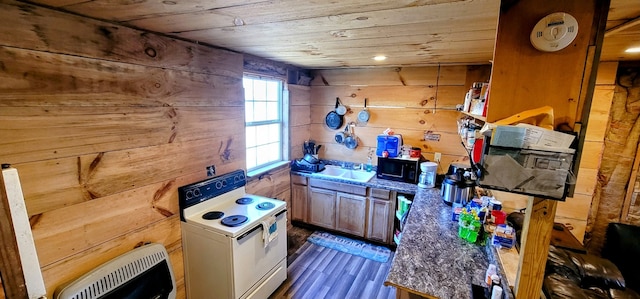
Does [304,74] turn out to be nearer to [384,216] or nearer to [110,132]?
[384,216]

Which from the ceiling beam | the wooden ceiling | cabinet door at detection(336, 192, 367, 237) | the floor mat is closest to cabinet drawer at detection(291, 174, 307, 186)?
cabinet door at detection(336, 192, 367, 237)

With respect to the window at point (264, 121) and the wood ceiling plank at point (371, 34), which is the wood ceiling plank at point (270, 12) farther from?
the window at point (264, 121)

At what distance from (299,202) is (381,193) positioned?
1.12 meters

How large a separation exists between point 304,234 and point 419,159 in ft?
5.75

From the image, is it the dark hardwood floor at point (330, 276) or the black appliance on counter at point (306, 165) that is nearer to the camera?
the dark hardwood floor at point (330, 276)

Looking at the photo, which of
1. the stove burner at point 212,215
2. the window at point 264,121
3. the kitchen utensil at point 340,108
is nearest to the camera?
the stove burner at point 212,215

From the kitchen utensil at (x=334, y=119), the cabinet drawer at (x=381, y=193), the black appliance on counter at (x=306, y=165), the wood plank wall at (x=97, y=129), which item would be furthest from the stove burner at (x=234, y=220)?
the kitchen utensil at (x=334, y=119)

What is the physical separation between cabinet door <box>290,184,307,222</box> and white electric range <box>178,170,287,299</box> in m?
1.09

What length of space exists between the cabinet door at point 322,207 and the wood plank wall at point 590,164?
1.85m

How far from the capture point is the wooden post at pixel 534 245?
3.34 feet

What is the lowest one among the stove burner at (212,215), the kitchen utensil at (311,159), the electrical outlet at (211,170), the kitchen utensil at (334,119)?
the stove burner at (212,215)

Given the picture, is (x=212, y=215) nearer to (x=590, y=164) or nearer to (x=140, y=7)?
(x=140, y=7)

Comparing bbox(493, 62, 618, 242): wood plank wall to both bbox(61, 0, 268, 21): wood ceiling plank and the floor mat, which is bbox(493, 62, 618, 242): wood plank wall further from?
bbox(61, 0, 268, 21): wood ceiling plank

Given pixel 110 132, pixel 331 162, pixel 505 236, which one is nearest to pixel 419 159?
pixel 331 162
